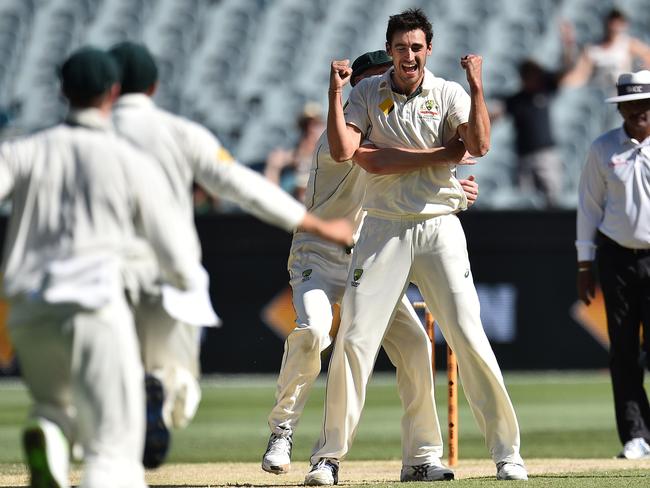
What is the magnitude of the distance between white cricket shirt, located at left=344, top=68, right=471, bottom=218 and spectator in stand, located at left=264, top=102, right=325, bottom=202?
733cm

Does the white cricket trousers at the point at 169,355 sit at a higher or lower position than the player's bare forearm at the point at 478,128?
lower

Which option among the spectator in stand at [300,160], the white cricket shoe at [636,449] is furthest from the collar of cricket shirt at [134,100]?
the spectator in stand at [300,160]

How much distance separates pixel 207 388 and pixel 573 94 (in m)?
6.49

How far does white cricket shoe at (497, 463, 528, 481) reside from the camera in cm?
648

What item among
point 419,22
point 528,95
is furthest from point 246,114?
point 419,22

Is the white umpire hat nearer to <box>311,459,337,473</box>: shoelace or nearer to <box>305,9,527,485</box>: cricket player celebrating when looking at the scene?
<box>305,9,527,485</box>: cricket player celebrating

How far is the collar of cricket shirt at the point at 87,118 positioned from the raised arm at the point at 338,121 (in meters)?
1.97

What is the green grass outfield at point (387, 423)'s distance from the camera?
8.64 meters

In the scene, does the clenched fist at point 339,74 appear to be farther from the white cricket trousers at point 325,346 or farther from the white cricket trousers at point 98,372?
the white cricket trousers at point 98,372

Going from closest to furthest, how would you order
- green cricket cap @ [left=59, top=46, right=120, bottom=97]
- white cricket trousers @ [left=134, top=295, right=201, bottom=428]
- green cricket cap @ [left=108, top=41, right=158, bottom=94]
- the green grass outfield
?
green cricket cap @ [left=59, top=46, right=120, bottom=97] → white cricket trousers @ [left=134, top=295, right=201, bottom=428] → green cricket cap @ [left=108, top=41, right=158, bottom=94] → the green grass outfield

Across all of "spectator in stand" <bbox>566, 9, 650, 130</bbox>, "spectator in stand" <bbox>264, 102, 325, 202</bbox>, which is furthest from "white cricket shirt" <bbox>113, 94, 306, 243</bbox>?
"spectator in stand" <bbox>566, 9, 650, 130</bbox>

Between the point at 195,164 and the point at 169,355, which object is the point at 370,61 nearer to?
the point at 195,164

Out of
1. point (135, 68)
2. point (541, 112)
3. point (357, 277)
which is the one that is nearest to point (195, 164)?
point (135, 68)

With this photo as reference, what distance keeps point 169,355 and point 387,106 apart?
2029 mm
